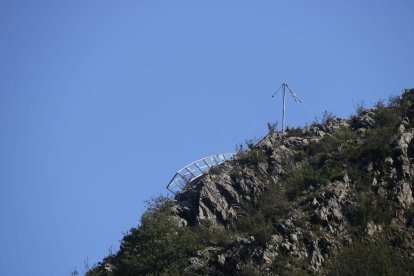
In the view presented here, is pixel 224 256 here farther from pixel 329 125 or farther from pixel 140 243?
pixel 329 125

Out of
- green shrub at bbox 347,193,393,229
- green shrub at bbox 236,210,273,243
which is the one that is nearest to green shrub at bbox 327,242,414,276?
green shrub at bbox 347,193,393,229

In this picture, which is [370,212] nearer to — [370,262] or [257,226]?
[370,262]

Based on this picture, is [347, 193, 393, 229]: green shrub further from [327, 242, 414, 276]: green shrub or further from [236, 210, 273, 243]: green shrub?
[236, 210, 273, 243]: green shrub

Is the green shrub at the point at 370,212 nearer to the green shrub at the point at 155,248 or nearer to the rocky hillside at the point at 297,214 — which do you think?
the rocky hillside at the point at 297,214

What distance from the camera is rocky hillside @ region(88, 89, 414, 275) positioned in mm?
35094

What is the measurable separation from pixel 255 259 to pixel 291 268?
2.19 meters

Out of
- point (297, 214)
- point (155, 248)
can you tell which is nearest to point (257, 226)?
point (297, 214)

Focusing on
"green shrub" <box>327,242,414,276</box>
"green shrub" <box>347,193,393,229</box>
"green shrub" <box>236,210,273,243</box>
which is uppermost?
"green shrub" <box>236,210,273,243</box>

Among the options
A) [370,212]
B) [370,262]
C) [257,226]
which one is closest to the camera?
[370,262]

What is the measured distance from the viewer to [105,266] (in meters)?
40.3

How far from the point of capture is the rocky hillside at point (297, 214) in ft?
115

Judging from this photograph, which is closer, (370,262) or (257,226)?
(370,262)

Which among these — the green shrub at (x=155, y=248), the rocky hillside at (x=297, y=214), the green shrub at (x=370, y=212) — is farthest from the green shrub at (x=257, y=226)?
the green shrub at (x=370, y=212)

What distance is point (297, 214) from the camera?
37938 millimetres
